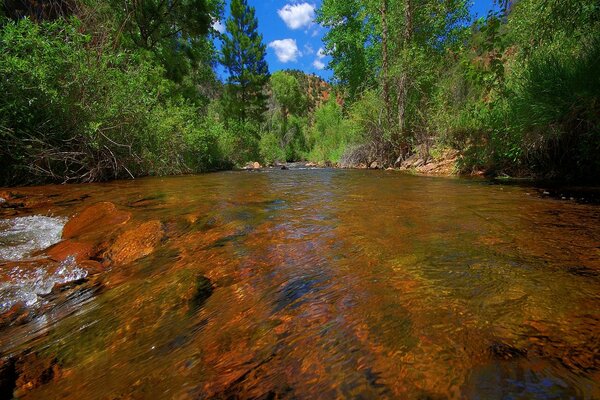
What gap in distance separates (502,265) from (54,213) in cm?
519

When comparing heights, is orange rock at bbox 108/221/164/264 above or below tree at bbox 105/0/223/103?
below

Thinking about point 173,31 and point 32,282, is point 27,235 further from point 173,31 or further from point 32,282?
point 173,31

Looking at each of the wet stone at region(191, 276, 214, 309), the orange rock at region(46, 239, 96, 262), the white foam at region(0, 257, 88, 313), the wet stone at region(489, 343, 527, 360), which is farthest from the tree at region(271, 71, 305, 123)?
the wet stone at region(489, 343, 527, 360)

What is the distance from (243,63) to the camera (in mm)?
28156

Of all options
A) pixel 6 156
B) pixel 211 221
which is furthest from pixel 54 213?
pixel 6 156

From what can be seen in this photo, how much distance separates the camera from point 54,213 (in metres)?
4.43

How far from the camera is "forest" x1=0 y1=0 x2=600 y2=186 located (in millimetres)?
5473

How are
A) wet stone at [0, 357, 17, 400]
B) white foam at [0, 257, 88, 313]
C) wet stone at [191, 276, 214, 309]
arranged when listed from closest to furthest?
wet stone at [0, 357, 17, 400], wet stone at [191, 276, 214, 309], white foam at [0, 257, 88, 313]

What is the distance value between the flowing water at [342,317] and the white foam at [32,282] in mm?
30

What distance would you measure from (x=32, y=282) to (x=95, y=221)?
1.47m

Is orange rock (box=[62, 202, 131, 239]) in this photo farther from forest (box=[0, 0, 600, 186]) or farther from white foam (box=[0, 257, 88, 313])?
forest (box=[0, 0, 600, 186])

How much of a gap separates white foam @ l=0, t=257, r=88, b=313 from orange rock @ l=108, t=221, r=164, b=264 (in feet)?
1.00

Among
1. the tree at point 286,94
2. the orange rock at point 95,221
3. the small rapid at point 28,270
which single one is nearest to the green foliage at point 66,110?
the orange rock at point 95,221

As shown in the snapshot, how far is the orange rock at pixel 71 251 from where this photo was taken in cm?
286
